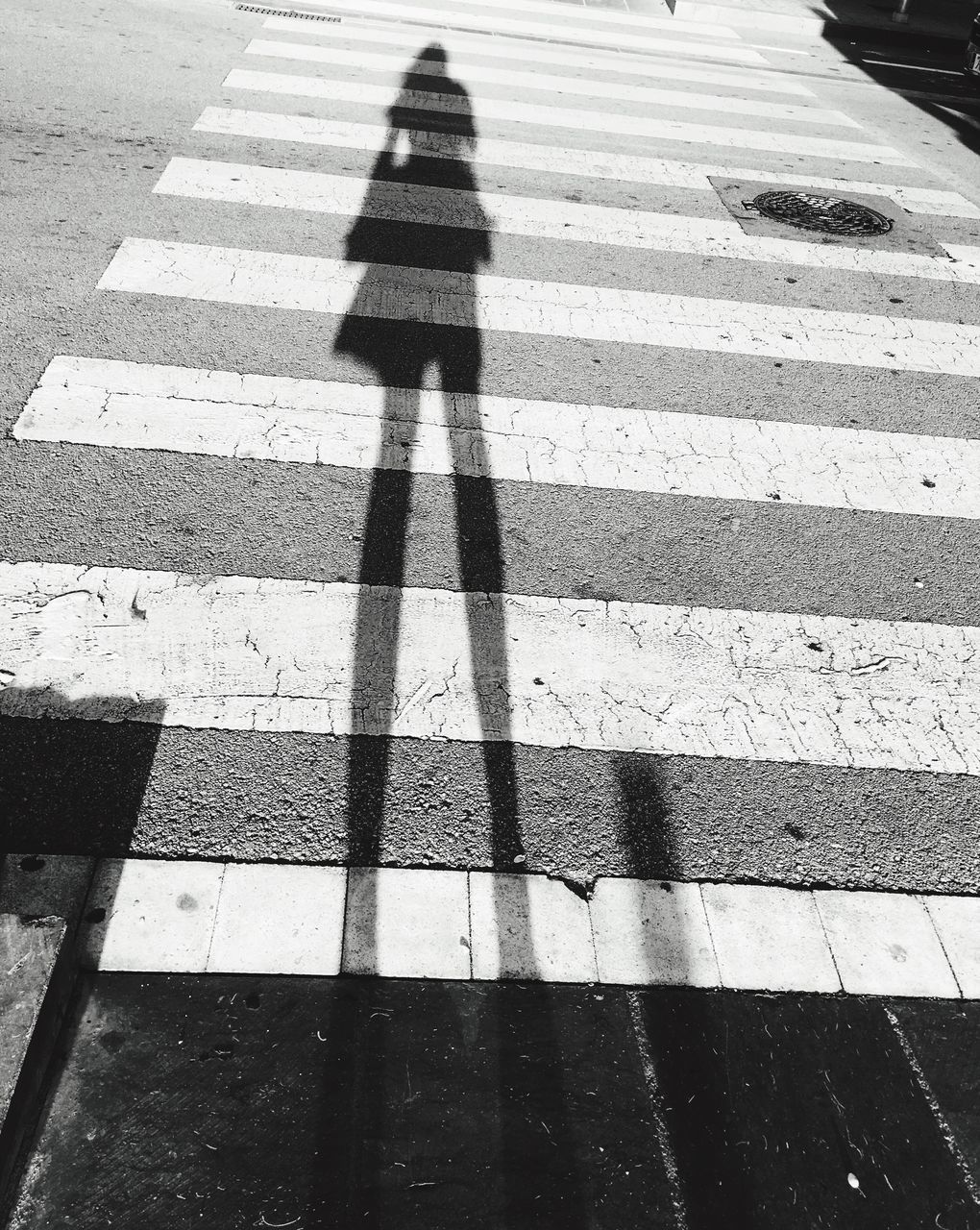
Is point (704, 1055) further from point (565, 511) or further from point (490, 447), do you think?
point (490, 447)

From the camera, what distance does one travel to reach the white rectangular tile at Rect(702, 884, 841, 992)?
288 centimetres

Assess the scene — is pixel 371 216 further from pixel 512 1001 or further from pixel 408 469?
pixel 512 1001

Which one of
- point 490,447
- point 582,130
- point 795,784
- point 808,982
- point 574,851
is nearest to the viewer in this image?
point 808,982

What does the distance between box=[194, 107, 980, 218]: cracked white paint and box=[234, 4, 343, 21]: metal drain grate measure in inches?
172

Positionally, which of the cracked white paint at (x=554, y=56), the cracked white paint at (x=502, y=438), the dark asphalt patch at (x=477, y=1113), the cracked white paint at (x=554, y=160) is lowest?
the dark asphalt patch at (x=477, y=1113)

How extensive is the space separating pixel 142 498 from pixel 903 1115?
370 cm

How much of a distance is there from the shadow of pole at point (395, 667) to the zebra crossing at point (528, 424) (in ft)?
0.09

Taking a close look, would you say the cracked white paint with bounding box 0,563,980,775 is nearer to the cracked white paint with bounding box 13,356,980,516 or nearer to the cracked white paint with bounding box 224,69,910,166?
the cracked white paint with bounding box 13,356,980,516

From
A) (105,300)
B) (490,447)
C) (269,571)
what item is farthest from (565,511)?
(105,300)

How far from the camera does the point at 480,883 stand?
3.02 meters

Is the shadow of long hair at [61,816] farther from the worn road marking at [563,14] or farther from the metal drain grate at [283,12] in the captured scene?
the worn road marking at [563,14]

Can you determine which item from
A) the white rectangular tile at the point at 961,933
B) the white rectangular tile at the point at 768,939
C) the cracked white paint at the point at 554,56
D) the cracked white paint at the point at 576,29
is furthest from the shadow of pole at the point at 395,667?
the cracked white paint at the point at 576,29

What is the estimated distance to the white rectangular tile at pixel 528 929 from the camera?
9.27 feet

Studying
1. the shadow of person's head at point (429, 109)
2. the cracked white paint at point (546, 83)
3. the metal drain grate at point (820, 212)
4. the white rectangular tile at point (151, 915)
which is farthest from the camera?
the cracked white paint at point (546, 83)
